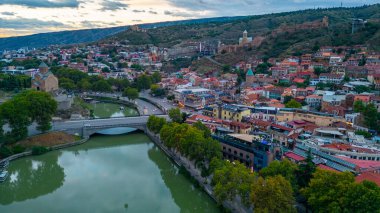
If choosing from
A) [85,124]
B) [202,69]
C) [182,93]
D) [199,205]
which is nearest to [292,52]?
[202,69]

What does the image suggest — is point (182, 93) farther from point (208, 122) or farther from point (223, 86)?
point (208, 122)

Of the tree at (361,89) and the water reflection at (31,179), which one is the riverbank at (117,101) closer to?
the water reflection at (31,179)

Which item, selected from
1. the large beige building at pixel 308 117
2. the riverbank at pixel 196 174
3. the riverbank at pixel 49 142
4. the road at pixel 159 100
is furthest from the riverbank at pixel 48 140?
the large beige building at pixel 308 117

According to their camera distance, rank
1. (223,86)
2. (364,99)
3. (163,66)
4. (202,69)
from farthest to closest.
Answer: (163,66) < (202,69) < (223,86) < (364,99)

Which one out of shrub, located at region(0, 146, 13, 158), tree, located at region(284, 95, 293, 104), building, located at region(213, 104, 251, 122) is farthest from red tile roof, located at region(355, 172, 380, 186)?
shrub, located at region(0, 146, 13, 158)

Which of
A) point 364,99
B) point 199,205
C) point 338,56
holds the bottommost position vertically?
point 199,205

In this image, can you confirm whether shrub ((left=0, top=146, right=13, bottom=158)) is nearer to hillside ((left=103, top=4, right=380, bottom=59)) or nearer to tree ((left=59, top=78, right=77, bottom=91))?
tree ((left=59, top=78, right=77, bottom=91))

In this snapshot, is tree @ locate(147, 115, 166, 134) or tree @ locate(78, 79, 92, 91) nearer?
tree @ locate(147, 115, 166, 134)
